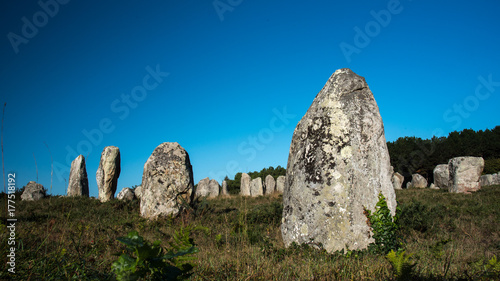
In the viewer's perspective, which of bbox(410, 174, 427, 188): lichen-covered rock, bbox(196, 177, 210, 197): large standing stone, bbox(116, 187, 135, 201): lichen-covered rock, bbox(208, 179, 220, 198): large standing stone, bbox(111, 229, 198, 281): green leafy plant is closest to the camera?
bbox(111, 229, 198, 281): green leafy plant

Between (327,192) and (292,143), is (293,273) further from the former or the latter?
(292,143)

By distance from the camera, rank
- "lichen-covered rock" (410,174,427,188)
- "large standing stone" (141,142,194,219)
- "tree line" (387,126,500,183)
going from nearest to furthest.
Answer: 1. "large standing stone" (141,142,194,219)
2. "lichen-covered rock" (410,174,427,188)
3. "tree line" (387,126,500,183)

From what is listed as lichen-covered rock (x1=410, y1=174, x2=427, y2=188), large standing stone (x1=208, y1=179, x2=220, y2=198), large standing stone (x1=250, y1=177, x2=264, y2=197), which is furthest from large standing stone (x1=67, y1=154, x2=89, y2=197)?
lichen-covered rock (x1=410, y1=174, x2=427, y2=188)

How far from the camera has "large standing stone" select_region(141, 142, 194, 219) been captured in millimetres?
10680

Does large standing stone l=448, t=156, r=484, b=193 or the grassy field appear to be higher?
large standing stone l=448, t=156, r=484, b=193

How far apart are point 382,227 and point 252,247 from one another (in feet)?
7.93

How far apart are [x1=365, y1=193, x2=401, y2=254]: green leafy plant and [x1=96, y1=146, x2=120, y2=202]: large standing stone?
14501mm

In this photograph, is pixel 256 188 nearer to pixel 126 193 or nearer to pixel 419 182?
pixel 126 193

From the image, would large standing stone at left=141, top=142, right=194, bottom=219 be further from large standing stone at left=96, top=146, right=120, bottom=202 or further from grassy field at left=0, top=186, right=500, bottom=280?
large standing stone at left=96, top=146, right=120, bottom=202

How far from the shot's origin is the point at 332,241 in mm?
5711

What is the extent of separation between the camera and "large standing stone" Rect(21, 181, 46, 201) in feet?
54.5

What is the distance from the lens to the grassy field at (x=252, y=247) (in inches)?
130

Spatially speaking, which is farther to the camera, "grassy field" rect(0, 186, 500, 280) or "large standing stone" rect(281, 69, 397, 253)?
"large standing stone" rect(281, 69, 397, 253)

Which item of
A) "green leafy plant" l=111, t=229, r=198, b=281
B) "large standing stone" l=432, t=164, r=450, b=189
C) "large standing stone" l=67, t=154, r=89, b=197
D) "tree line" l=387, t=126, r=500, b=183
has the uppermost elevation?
"tree line" l=387, t=126, r=500, b=183
